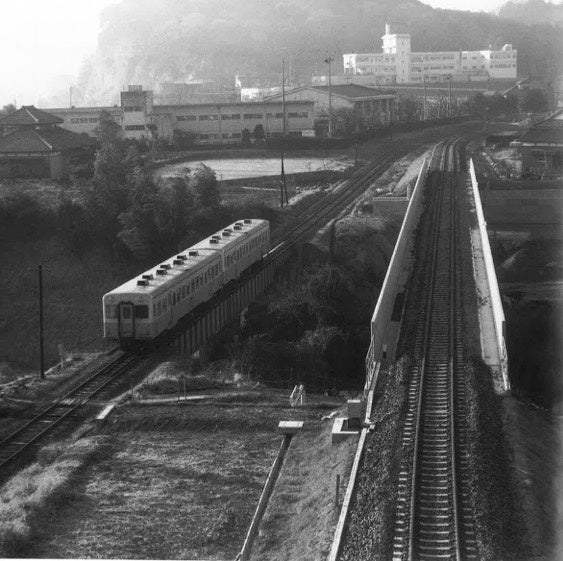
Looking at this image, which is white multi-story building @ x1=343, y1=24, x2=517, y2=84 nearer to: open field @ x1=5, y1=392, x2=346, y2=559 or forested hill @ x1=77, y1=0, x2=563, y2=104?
forested hill @ x1=77, y1=0, x2=563, y2=104

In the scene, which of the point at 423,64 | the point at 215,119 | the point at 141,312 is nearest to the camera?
the point at 141,312

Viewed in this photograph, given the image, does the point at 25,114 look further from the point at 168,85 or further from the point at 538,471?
the point at 168,85

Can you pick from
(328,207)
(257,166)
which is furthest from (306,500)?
(257,166)

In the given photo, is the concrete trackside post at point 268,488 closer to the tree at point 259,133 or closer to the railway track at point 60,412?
the railway track at point 60,412

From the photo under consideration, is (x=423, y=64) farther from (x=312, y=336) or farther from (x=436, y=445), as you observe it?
(x=436, y=445)

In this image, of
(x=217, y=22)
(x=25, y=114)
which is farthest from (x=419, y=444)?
(x=217, y=22)

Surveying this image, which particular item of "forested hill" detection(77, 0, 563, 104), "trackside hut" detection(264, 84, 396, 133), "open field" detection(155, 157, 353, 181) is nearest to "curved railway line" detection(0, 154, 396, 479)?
"open field" detection(155, 157, 353, 181)
